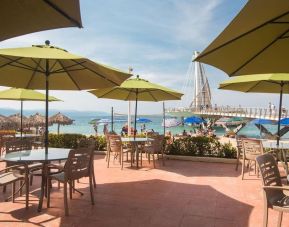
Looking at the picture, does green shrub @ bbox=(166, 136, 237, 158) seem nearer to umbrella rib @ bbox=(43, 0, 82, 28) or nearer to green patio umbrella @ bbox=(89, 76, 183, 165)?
green patio umbrella @ bbox=(89, 76, 183, 165)

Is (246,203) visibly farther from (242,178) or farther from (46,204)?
(46,204)

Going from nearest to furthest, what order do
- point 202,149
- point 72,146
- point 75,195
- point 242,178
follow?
1. point 75,195
2. point 242,178
3. point 202,149
4. point 72,146

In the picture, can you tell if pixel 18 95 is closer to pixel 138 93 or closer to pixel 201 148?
pixel 138 93

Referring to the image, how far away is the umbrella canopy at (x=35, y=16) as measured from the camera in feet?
Answer: 7.10

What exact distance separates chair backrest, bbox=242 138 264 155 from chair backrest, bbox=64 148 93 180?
353 cm

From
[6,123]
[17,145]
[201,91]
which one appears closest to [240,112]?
[201,91]

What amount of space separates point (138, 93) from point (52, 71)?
381cm

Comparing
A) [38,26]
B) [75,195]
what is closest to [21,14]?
[38,26]

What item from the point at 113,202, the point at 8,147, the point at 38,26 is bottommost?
the point at 113,202

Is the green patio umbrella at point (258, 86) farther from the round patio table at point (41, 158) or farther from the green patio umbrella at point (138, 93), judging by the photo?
the round patio table at point (41, 158)

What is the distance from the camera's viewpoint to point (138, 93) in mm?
9039

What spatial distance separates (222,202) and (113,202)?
172cm

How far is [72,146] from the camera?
1028 centimetres

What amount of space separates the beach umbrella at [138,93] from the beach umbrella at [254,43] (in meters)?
4.14
